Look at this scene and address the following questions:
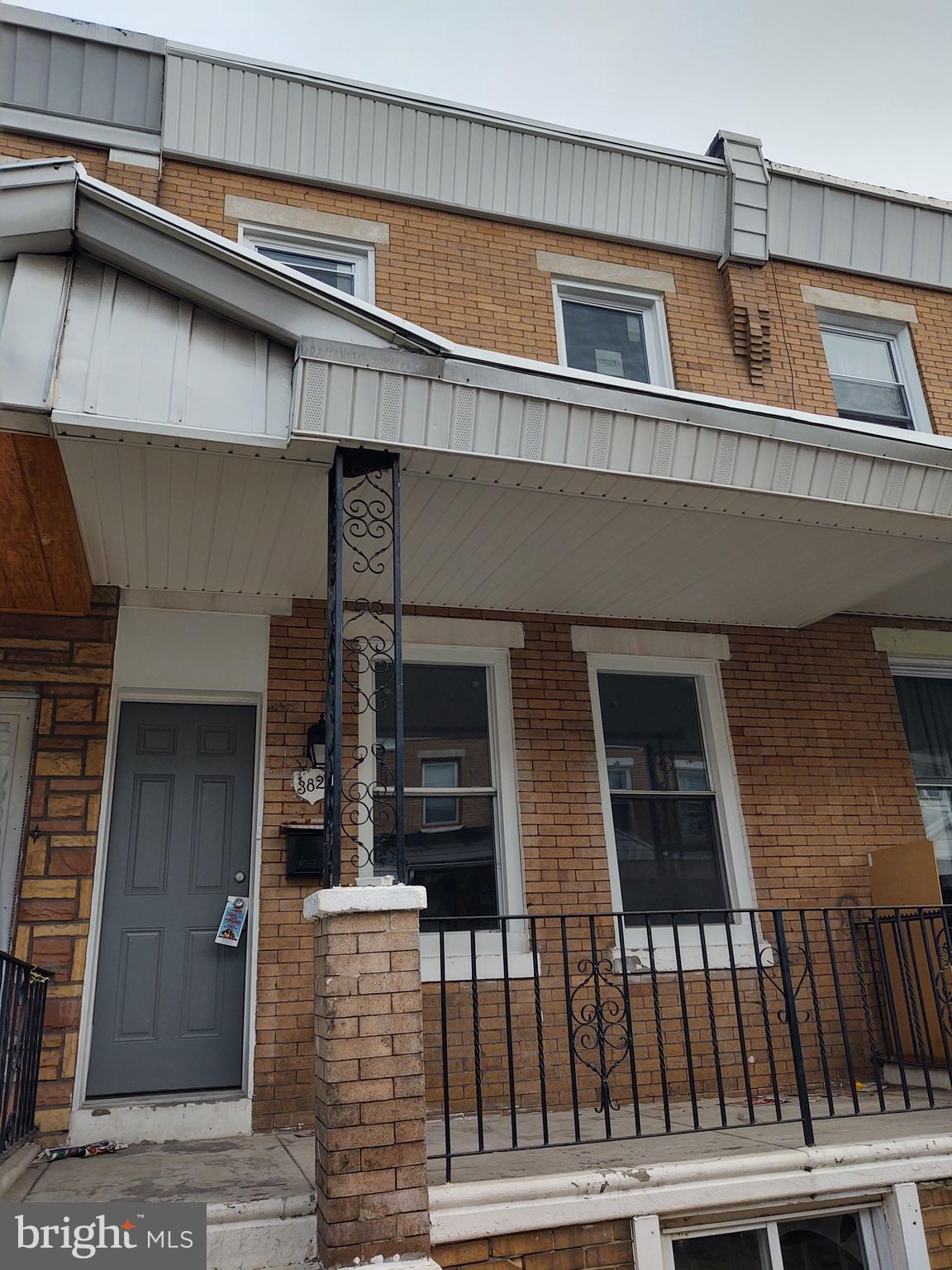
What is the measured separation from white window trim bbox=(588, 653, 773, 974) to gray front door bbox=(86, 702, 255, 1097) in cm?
225

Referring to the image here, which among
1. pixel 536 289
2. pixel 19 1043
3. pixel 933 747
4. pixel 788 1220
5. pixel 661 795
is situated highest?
pixel 536 289

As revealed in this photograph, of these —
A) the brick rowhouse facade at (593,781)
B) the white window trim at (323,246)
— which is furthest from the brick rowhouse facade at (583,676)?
the white window trim at (323,246)

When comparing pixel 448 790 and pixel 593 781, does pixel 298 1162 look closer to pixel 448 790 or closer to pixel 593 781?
pixel 448 790

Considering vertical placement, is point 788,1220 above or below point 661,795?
below

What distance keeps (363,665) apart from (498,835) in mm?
1370

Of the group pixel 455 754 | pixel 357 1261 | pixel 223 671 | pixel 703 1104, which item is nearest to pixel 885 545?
pixel 455 754

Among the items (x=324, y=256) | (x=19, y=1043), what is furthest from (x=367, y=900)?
(x=324, y=256)

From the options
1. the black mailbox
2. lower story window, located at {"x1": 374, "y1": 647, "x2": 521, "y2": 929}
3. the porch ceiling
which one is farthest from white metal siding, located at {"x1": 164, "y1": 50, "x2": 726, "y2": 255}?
the black mailbox

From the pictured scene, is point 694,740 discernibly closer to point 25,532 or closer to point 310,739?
point 310,739

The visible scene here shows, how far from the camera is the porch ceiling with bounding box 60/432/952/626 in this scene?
427cm

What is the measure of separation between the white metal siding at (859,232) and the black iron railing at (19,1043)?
718 cm

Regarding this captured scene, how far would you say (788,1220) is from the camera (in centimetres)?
384

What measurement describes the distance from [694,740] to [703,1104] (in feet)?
7.66

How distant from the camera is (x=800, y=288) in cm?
755
